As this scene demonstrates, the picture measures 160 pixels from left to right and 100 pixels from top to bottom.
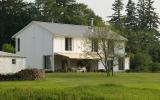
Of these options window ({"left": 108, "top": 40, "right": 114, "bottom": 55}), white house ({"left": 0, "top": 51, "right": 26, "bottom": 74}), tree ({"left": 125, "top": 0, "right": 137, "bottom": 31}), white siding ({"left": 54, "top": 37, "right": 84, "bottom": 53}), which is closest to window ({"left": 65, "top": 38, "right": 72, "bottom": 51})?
white siding ({"left": 54, "top": 37, "right": 84, "bottom": 53})

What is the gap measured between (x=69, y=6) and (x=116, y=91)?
78.9m

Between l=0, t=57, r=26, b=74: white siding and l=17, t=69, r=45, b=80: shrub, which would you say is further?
l=0, t=57, r=26, b=74: white siding

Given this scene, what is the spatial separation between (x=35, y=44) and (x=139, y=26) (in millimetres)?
41571

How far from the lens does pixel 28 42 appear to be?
71062 millimetres

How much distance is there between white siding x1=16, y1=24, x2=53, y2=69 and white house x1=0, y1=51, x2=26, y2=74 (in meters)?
12.5

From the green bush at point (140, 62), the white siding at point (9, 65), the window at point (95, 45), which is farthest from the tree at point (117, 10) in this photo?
the white siding at point (9, 65)

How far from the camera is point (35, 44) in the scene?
69.7 meters

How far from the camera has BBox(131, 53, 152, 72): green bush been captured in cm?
7119

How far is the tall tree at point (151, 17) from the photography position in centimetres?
10719

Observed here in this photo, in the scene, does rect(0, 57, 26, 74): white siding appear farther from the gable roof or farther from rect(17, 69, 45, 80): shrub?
the gable roof

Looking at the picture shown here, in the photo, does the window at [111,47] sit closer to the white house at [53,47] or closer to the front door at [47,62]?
the white house at [53,47]

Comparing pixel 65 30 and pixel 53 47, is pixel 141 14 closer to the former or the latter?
pixel 65 30

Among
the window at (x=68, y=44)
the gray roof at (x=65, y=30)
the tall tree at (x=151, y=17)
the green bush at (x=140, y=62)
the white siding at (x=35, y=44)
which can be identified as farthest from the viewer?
the tall tree at (x=151, y=17)

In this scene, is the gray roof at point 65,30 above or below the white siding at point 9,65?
above
